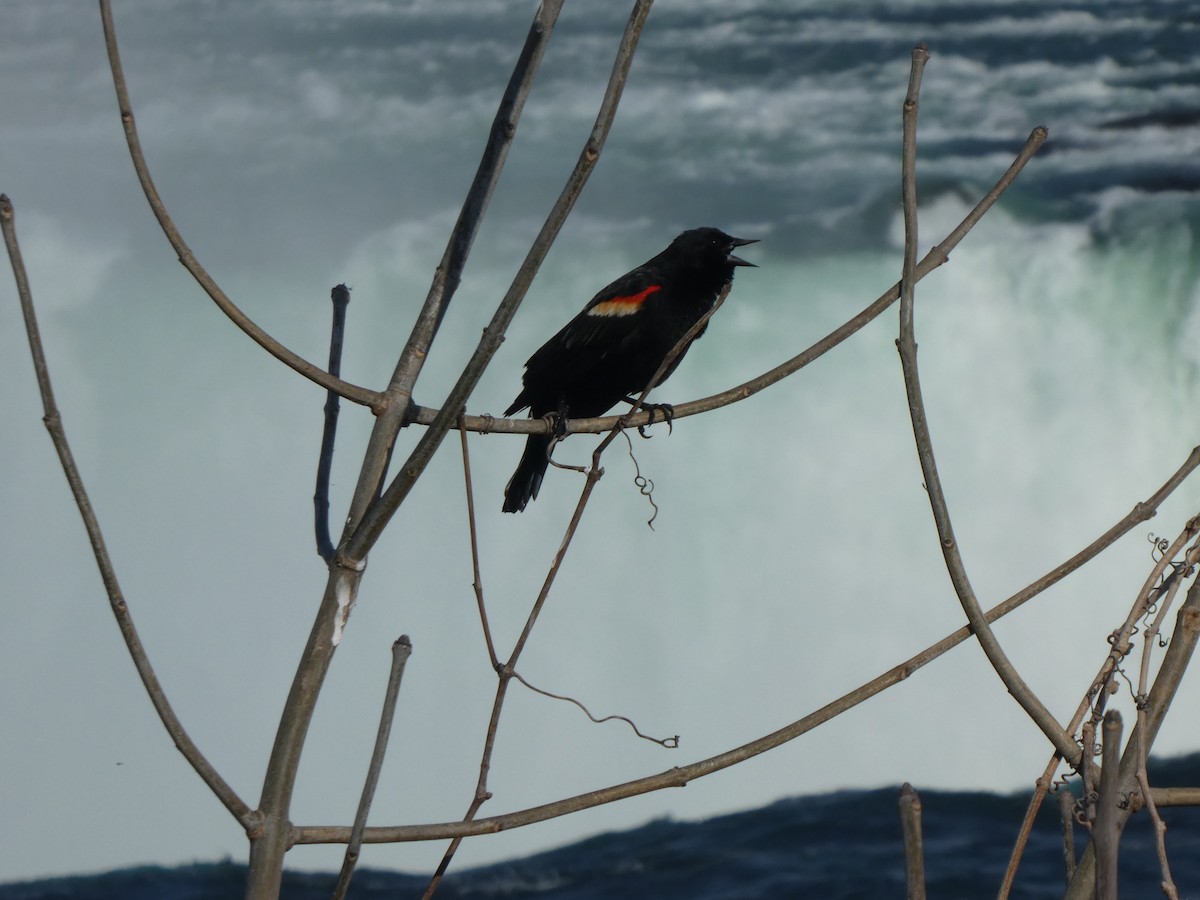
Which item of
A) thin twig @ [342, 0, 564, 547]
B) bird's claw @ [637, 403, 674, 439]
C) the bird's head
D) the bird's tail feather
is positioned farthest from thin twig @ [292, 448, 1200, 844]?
the bird's head

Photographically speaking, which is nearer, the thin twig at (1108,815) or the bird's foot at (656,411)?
the thin twig at (1108,815)

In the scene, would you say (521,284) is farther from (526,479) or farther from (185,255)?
(526,479)

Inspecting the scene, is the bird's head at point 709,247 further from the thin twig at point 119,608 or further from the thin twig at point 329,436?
the thin twig at point 119,608

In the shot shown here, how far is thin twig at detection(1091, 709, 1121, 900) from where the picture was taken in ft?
1.35

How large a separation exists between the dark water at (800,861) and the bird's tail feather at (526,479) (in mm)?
433

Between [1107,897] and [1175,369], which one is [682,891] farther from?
[1107,897]

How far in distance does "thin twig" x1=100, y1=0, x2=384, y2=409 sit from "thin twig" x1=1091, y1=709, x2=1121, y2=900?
398mm

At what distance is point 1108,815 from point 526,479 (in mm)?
1128

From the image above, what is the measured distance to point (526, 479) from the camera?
60.2 inches

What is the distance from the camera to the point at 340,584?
2.05 ft

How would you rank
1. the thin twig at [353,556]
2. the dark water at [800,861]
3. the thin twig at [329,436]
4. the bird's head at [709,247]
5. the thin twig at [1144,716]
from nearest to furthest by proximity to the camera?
the thin twig at [1144,716]
the thin twig at [353,556]
the thin twig at [329,436]
the dark water at [800,861]
the bird's head at [709,247]

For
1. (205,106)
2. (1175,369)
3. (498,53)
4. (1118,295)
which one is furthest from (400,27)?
(1175,369)

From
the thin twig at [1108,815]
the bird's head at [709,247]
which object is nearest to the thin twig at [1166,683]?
the thin twig at [1108,815]

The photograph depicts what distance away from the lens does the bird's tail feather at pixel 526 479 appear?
1.51 meters
